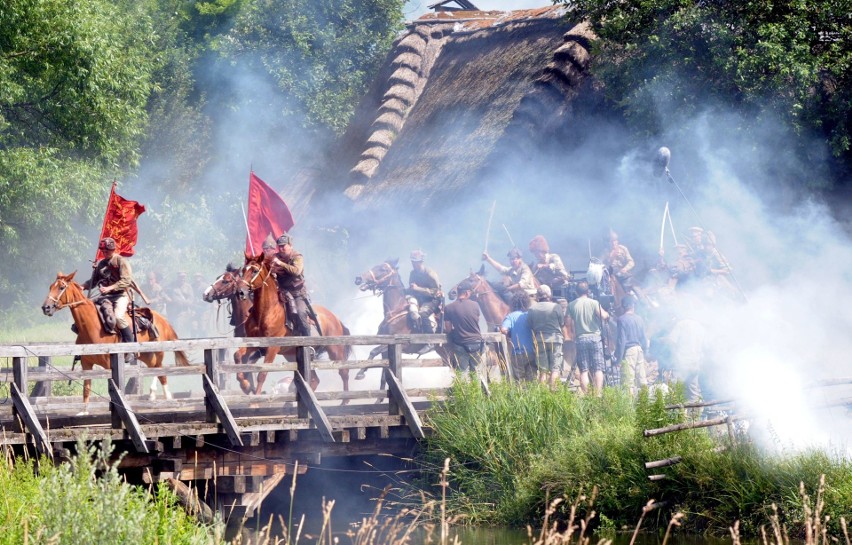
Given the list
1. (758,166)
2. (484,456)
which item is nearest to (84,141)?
(758,166)

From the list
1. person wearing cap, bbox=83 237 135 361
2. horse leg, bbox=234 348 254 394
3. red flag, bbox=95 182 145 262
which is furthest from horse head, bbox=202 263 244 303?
red flag, bbox=95 182 145 262

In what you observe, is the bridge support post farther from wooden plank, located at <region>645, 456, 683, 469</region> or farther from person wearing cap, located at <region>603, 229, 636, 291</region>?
person wearing cap, located at <region>603, 229, 636, 291</region>

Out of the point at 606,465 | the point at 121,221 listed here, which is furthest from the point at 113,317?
the point at 606,465

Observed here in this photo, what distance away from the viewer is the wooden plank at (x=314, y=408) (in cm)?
1338

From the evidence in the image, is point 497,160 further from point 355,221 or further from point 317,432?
point 317,432

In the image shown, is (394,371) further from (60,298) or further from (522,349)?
(60,298)

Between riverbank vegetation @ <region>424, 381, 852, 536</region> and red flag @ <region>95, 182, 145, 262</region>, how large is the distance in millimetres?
5195

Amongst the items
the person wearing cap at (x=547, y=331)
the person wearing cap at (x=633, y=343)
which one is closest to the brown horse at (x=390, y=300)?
the person wearing cap at (x=547, y=331)

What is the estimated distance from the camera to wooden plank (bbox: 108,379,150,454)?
12.2 meters

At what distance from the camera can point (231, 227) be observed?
43.9 metres

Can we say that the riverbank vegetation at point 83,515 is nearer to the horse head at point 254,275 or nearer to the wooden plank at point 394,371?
the wooden plank at point 394,371

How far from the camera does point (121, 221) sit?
16781mm

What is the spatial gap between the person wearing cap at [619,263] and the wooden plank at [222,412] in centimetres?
746

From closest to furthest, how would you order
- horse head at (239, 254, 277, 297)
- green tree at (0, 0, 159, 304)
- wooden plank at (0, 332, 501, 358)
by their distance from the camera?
wooden plank at (0, 332, 501, 358) → horse head at (239, 254, 277, 297) → green tree at (0, 0, 159, 304)
